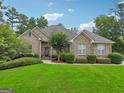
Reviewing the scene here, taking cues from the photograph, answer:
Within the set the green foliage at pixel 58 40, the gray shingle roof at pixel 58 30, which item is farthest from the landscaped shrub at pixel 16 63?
the gray shingle roof at pixel 58 30

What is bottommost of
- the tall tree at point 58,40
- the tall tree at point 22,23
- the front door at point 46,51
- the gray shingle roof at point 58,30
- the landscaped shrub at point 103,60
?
the landscaped shrub at point 103,60

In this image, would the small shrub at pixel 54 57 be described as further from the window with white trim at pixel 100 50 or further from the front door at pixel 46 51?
the window with white trim at pixel 100 50

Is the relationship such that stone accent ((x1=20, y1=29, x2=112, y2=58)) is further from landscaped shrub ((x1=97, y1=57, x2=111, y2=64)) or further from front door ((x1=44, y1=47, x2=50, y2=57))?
landscaped shrub ((x1=97, y1=57, x2=111, y2=64))

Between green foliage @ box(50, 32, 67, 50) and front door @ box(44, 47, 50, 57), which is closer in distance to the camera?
green foliage @ box(50, 32, 67, 50)

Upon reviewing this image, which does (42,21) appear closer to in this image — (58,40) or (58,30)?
(58,30)

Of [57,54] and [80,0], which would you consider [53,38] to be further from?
[80,0]

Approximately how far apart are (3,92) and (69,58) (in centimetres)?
2925

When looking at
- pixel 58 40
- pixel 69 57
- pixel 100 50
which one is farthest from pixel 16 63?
pixel 100 50

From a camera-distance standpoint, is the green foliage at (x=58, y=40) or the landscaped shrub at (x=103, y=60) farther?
the landscaped shrub at (x=103, y=60)

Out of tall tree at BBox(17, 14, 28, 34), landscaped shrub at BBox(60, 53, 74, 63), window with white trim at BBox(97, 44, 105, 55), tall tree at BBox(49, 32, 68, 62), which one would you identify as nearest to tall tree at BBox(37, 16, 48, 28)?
tall tree at BBox(17, 14, 28, 34)

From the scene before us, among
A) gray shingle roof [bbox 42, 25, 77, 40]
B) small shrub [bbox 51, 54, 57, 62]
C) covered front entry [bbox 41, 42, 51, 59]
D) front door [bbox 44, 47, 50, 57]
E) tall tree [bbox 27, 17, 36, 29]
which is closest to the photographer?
small shrub [bbox 51, 54, 57, 62]

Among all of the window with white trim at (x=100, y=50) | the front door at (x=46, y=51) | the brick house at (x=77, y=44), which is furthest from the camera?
the front door at (x=46, y=51)

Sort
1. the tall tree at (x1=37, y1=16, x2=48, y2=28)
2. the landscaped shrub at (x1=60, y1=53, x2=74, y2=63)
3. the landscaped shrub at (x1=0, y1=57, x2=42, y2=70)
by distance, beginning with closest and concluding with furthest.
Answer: the landscaped shrub at (x1=0, y1=57, x2=42, y2=70)
the landscaped shrub at (x1=60, y1=53, x2=74, y2=63)
the tall tree at (x1=37, y1=16, x2=48, y2=28)

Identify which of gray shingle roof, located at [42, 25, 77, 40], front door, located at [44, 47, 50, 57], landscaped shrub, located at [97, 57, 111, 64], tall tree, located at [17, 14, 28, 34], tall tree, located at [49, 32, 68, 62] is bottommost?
landscaped shrub, located at [97, 57, 111, 64]
